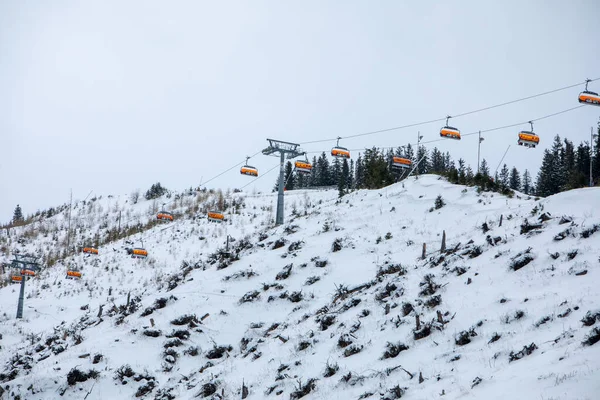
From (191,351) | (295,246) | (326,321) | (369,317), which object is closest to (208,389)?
(191,351)

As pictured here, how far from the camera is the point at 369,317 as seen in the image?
1798cm

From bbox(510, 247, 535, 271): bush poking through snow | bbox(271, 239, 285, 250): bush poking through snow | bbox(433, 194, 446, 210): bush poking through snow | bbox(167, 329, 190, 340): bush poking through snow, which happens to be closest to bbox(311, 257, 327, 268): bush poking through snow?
bbox(271, 239, 285, 250): bush poking through snow

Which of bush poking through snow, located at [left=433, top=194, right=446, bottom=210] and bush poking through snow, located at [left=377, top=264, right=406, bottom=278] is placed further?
bush poking through snow, located at [left=433, top=194, right=446, bottom=210]

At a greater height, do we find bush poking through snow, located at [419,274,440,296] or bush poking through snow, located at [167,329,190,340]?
bush poking through snow, located at [419,274,440,296]

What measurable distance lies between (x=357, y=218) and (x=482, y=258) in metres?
14.8

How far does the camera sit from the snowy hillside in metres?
11.8

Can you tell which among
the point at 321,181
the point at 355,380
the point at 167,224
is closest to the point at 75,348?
the point at 355,380

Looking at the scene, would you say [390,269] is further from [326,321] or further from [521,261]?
A: [521,261]

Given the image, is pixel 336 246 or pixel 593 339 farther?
pixel 336 246

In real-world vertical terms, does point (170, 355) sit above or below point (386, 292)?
below

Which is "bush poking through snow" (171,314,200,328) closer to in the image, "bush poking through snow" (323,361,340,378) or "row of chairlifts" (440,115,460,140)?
"bush poking through snow" (323,361,340,378)

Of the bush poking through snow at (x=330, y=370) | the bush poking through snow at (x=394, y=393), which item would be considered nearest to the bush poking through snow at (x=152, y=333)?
the bush poking through snow at (x=330, y=370)

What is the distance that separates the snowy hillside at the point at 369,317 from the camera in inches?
463

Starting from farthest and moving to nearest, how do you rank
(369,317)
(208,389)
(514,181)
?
1. (514,181)
2. (369,317)
3. (208,389)
